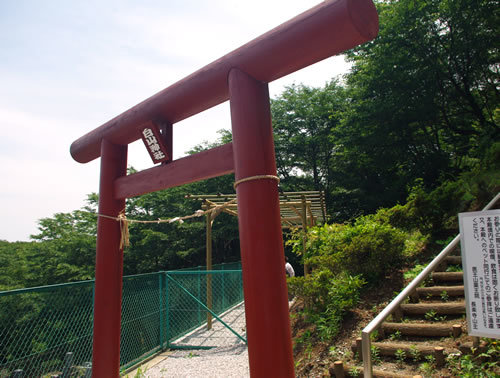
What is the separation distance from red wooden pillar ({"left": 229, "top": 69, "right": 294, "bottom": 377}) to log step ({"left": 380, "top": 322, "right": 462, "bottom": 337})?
2331 millimetres

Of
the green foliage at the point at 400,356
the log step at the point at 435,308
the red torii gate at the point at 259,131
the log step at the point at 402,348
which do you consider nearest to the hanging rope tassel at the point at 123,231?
the red torii gate at the point at 259,131

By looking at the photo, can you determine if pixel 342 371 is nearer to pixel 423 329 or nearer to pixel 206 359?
pixel 423 329

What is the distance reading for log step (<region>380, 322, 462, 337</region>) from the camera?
135 inches

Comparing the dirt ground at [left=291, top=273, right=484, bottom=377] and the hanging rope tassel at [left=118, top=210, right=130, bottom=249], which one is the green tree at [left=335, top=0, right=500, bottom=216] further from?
the hanging rope tassel at [left=118, top=210, right=130, bottom=249]

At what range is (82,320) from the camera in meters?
5.22

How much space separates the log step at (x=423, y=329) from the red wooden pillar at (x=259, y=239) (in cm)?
233

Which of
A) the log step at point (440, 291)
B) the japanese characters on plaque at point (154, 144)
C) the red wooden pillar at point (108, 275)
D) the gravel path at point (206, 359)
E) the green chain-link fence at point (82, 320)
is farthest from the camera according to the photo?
the gravel path at point (206, 359)

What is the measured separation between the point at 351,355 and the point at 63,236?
1679 cm

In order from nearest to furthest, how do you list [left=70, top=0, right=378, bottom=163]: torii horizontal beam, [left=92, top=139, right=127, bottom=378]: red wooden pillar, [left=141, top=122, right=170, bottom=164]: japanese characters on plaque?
[left=70, top=0, right=378, bottom=163]: torii horizontal beam, [left=141, top=122, right=170, bottom=164]: japanese characters on plaque, [left=92, top=139, right=127, bottom=378]: red wooden pillar

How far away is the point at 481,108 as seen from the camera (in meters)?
11.3

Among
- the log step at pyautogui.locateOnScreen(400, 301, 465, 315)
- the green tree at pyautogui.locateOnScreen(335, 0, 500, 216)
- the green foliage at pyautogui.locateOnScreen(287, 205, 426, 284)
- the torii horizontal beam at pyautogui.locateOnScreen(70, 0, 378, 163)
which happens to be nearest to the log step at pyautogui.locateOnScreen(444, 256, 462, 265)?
the green foliage at pyautogui.locateOnScreen(287, 205, 426, 284)

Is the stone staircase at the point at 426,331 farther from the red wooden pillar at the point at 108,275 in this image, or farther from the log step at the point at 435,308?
the red wooden pillar at the point at 108,275

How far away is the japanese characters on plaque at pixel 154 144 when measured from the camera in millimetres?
2941

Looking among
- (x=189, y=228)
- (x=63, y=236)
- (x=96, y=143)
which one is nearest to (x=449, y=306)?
(x=96, y=143)
